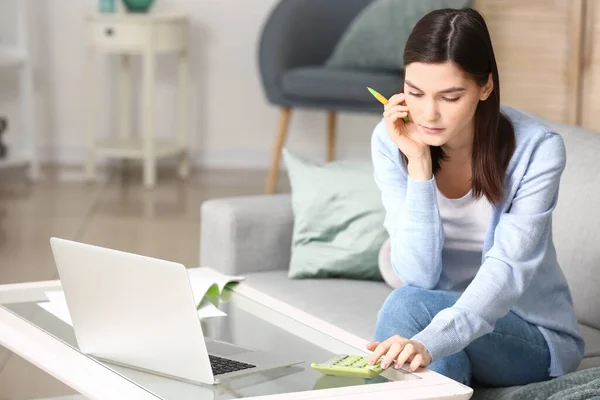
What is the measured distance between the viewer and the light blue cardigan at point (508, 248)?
5.51 ft

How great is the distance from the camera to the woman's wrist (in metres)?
1.79

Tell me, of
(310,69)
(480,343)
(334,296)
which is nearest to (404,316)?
(480,343)

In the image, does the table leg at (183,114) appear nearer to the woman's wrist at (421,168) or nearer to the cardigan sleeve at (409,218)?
the cardigan sleeve at (409,218)

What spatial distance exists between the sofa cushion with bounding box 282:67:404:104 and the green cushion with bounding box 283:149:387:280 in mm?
1767

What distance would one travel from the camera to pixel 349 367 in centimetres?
153

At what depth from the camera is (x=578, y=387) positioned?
165 centimetres

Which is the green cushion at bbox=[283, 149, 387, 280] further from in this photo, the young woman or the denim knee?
the denim knee

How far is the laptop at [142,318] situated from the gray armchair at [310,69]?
8.94 ft

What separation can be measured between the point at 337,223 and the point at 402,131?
0.74m

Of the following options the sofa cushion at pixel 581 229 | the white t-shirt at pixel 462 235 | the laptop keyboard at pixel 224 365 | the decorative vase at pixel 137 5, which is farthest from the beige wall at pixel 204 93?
the laptop keyboard at pixel 224 365

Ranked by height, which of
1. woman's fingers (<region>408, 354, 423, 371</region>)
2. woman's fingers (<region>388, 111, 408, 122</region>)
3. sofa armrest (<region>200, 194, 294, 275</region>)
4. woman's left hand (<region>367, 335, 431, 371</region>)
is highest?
woman's fingers (<region>388, 111, 408, 122</region>)

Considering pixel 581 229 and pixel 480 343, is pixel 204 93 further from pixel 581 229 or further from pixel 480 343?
pixel 480 343

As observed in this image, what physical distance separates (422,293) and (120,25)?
3352mm

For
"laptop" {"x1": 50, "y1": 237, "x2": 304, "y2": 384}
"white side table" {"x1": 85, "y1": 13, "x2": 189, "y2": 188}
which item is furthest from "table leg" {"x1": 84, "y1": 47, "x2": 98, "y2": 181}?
"laptop" {"x1": 50, "y1": 237, "x2": 304, "y2": 384}
